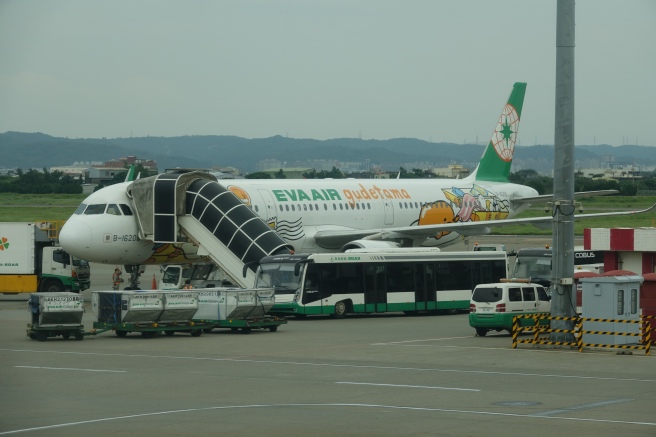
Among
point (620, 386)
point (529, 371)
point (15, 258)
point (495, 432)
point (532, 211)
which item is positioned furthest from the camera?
point (532, 211)

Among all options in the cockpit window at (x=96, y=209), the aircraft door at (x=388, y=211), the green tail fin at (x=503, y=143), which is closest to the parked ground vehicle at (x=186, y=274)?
the cockpit window at (x=96, y=209)

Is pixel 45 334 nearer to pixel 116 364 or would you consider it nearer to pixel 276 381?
pixel 116 364

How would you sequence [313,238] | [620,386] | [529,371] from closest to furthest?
[620,386] < [529,371] < [313,238]

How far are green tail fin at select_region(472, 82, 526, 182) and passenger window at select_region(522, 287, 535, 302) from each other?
28316 mm

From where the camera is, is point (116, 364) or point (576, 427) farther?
point (116, 364)

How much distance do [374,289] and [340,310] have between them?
5.42 feet

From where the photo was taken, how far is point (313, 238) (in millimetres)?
53531

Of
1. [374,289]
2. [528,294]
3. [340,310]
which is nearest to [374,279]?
[374,289]

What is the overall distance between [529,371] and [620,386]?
314cm

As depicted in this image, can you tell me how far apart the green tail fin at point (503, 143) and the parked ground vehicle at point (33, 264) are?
84.6ft

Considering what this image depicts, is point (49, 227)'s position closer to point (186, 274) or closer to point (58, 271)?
point (58, 271)

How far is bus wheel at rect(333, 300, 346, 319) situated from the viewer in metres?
42.1

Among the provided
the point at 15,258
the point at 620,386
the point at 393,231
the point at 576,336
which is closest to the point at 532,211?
the point at 393,231

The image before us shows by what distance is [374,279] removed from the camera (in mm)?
42719
